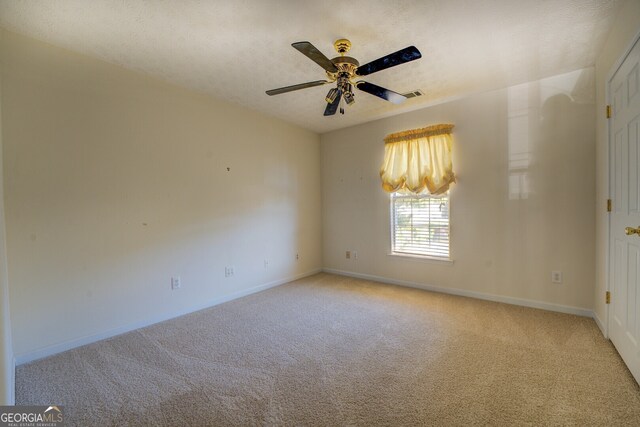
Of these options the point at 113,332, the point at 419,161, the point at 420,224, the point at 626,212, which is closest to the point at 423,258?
the point at 420,224

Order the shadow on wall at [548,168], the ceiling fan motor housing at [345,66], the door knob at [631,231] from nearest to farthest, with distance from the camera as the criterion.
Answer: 1. the door knob at [631,231]
2. the ceiling fan motor housing at [345,66]
3. the shadow on wall at [548,168]

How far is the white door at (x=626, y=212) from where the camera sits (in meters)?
1.84

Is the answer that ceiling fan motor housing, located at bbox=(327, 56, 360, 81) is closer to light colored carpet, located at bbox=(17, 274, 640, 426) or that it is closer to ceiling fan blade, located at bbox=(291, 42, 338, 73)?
ceiling fan blade, located at bbox=(291, 42, 338, 73)

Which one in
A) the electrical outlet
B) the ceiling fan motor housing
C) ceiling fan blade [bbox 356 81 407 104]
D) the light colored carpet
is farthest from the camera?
the electrical outlet

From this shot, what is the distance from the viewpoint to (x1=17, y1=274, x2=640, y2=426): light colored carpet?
166 centimetres

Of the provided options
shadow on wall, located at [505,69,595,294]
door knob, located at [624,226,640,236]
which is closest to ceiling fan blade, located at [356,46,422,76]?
door knob, located at [624,226,640,236]

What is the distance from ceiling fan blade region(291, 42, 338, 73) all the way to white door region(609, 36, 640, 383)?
1.97 meters

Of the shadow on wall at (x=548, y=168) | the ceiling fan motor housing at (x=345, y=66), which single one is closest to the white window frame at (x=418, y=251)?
the shadow on wall at (x=548, y=168)

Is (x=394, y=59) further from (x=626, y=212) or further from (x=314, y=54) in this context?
(x=626, y=212)

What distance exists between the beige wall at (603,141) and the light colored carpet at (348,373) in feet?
1.41

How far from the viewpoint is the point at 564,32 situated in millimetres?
A: 2279

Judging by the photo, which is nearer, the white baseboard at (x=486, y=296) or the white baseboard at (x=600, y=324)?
the white baseboard at (x=600, y=324)

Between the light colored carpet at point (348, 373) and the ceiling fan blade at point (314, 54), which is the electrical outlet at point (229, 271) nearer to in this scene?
the light colored carpet at point (348, 373)

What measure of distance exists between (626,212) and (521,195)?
1.29m
